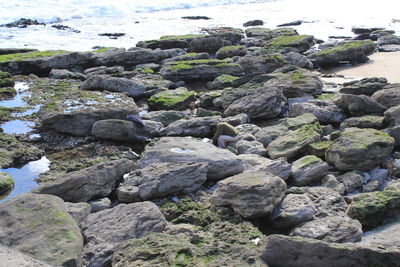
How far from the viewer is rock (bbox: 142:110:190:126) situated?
1145 cm

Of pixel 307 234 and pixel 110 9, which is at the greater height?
pixel 307 234

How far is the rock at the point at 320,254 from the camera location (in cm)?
493

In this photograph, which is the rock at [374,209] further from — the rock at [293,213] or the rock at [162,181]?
the rock at [162,181]

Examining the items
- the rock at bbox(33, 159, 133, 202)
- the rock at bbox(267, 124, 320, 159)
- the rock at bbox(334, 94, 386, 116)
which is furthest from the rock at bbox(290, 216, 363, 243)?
the rock at bbox(334, 94, 386, 116)

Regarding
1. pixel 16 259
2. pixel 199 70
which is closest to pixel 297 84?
pixel 199 70

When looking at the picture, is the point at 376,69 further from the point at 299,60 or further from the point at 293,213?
the point at 293,213

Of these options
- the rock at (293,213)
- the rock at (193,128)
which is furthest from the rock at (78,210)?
the rock at (193,128)

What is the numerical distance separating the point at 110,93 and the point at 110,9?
3056cm

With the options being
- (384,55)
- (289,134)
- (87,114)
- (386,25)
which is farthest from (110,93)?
(386,25)

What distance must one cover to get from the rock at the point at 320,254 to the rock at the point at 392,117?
17.8 ft

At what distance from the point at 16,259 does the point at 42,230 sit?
0.98 metres

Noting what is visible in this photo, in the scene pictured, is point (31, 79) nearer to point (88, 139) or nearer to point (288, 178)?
point (88, 139)

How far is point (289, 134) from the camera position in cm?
964

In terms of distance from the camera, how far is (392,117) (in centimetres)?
979
